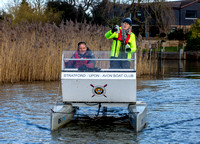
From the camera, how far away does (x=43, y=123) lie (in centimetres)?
945

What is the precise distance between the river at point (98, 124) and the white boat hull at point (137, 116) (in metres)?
0.12

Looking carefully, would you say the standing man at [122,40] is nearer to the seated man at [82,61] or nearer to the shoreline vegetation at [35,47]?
the seated man at [82,61]

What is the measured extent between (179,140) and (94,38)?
10834 mm

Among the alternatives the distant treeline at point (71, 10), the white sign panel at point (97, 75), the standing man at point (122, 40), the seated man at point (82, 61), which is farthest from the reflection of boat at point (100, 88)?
the distant treeline at point (71, 10)

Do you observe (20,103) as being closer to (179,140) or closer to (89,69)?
(89,69)

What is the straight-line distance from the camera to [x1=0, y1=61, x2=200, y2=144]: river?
26.4ft

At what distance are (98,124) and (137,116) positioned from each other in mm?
1306

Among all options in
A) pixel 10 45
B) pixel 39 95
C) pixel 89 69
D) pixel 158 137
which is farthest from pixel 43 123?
pixel 10 45

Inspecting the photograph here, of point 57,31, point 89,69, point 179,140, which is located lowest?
point 179,140

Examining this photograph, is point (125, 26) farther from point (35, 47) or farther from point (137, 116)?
point (35, 47)

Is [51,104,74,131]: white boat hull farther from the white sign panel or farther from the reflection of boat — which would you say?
the white sign panel

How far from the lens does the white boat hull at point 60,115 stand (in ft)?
28.6

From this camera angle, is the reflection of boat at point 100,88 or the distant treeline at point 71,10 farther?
the distant treeline at point 71,10

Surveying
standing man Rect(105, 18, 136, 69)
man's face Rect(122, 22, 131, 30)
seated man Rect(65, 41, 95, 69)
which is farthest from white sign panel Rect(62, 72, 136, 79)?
man's face Rect(122, 22, 131, 30)
